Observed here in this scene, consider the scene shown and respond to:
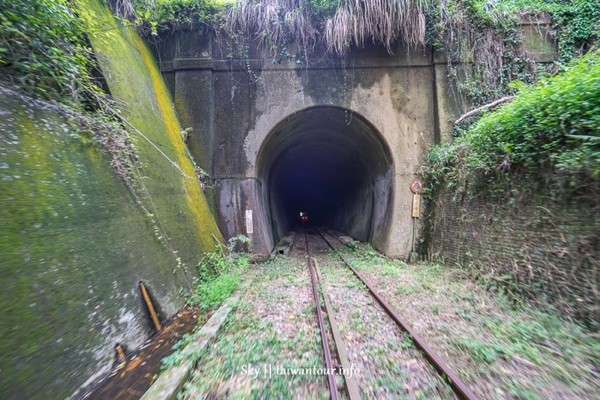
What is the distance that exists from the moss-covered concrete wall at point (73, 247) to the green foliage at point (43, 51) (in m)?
0.31

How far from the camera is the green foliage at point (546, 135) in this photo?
3461mm

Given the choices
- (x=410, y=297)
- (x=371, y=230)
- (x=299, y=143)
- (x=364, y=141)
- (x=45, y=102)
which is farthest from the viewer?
(x=299, y=143)

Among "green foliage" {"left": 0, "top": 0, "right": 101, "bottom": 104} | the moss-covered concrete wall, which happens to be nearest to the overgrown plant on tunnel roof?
the moss-covered concrete wall

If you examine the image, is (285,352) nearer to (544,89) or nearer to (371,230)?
(544,89)

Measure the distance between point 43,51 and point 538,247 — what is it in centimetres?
672

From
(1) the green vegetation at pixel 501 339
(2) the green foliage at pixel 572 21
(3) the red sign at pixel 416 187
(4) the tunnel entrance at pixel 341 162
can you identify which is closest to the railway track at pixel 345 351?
(1) the green vegetation at pixel 501 339

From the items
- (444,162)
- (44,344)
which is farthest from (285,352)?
(444,162)

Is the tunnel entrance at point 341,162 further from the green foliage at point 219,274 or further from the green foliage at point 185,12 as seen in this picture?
the green foliage at point 185,12

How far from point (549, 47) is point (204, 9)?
947 cm

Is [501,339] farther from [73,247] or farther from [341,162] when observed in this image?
[341,162]

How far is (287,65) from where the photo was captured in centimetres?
833

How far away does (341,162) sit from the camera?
14.5m

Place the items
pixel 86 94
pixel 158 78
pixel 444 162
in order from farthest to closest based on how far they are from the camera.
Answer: pixel 158 78 < pixel 444 162 < pixel 86 94

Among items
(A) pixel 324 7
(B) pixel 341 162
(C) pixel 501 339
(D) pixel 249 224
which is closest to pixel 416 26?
(A) pixel 324 7
